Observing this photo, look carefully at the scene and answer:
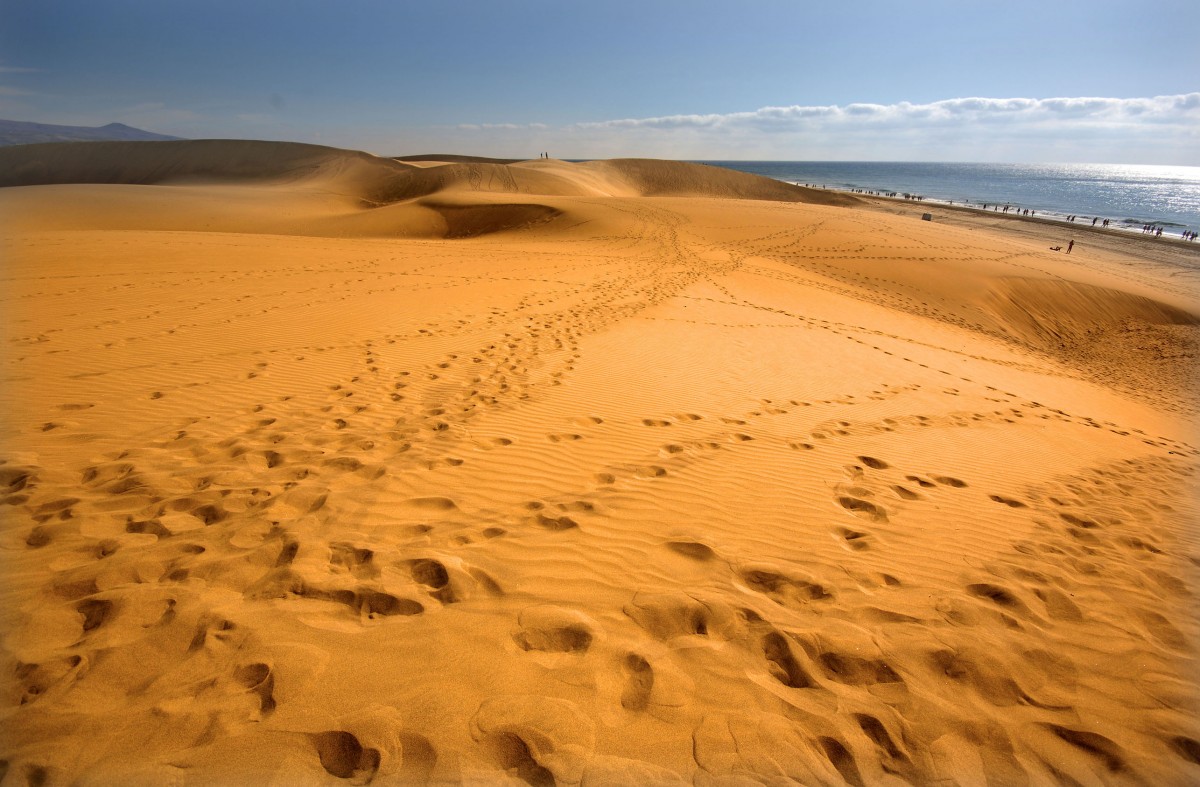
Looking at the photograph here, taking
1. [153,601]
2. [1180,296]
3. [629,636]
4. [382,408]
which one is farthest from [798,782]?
[1180,296]

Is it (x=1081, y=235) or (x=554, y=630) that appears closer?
(x=554, y=630)

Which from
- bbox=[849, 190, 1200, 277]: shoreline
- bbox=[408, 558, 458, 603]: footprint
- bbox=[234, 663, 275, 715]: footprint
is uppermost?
bbox=[849, 190, 1200, 277]: shoreline

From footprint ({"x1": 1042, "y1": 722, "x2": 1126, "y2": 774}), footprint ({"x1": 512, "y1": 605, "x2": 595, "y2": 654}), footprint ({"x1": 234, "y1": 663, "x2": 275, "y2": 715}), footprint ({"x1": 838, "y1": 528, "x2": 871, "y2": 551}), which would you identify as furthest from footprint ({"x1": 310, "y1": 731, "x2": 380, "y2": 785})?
footprint ({"x1": 838, "y1": 528, "x2": 871, "y2": 551})

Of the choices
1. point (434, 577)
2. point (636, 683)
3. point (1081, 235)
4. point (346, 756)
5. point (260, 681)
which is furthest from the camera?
point (1081, 235)

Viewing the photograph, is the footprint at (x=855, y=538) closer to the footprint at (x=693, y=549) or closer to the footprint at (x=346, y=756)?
the footprint at (x=693, y=549)

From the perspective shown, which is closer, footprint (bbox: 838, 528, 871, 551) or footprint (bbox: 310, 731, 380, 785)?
footprint (bbox: 310, 731, 380, 785)

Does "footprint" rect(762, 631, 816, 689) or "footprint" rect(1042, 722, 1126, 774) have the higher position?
"footprint" rect(762, 631, 816, 689)

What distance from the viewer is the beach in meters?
1.98

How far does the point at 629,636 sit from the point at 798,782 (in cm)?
87

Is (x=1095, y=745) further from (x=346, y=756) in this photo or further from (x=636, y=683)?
(x=346, y=756)

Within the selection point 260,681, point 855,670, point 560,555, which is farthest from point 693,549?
point 260,681

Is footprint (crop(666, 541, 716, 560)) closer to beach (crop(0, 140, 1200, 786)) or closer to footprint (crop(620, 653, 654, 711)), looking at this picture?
beach (crop(0, 140, 1200, 786))

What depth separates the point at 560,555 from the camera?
304 centimetres

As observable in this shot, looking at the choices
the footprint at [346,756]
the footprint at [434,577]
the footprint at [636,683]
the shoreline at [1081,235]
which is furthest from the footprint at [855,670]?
the shoreline at [1081,235]
